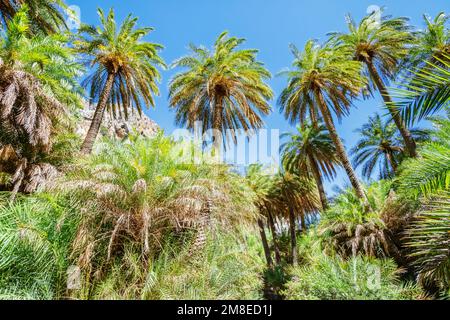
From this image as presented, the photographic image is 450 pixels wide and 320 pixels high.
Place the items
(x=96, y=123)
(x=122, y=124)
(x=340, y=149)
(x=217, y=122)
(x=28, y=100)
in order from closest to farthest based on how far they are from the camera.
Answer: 1. (x=28, y=100)
2. (x=96, y=123)
3. (x=217, y=122)
4. (x=340, y=149)
5. (x=122, y=124)

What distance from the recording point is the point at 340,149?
17.4 metres

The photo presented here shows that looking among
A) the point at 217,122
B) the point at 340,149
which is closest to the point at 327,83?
the point at 340,149

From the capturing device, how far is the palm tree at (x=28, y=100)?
1098 centimetres

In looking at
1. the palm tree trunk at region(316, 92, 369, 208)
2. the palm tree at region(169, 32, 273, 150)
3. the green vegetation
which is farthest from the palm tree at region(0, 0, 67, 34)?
the palm tree trunk at region(316, 92, 369, 208)

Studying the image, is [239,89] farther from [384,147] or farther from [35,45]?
[384,147]

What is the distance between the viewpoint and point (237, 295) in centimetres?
871

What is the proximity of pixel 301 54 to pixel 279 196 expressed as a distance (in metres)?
10.3

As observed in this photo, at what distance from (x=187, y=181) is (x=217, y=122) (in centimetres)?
740

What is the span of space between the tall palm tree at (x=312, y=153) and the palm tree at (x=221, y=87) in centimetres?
597

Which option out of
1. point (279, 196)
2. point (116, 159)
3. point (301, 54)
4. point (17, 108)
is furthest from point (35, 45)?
point (279, 196)

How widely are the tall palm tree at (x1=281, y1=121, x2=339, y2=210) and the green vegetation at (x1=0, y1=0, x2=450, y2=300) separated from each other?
395 mm

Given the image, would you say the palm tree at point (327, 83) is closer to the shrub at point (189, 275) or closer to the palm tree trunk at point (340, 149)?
the palm tree trunk at point (340, 149)

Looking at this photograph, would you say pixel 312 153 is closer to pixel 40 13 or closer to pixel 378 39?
pixel 378 39

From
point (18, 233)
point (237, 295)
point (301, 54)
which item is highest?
point (301, 54)
